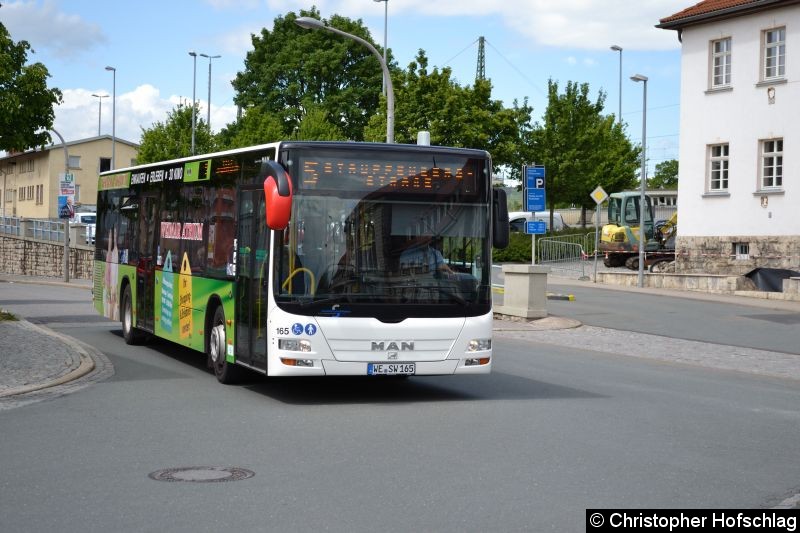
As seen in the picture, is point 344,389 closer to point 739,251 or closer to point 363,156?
point 363,156

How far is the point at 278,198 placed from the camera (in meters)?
A: 12.0

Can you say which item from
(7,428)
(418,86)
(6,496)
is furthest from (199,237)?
(418,86)

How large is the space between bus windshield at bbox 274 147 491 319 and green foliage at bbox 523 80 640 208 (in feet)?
168

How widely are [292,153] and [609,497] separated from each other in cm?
603

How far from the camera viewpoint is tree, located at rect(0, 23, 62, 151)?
24.6 metres

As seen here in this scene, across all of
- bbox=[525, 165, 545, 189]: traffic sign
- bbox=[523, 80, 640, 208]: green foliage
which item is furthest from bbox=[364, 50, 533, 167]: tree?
bbox=[525, 165, 545, 189]: traffic sign

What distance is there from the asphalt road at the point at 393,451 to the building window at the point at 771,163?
974 inches

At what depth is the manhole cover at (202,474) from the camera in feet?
27.1

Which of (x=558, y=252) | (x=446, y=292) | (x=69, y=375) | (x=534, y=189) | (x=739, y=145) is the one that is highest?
(x=739, y=145)

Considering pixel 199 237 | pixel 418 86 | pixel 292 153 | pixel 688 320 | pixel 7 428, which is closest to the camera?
pixel 7 428

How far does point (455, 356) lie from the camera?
42.3ft

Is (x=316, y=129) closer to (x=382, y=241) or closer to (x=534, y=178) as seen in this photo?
(x=534, y=178)

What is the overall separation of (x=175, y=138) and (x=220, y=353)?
65942 mm

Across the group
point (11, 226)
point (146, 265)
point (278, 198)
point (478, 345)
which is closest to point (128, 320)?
point (146, 265)
